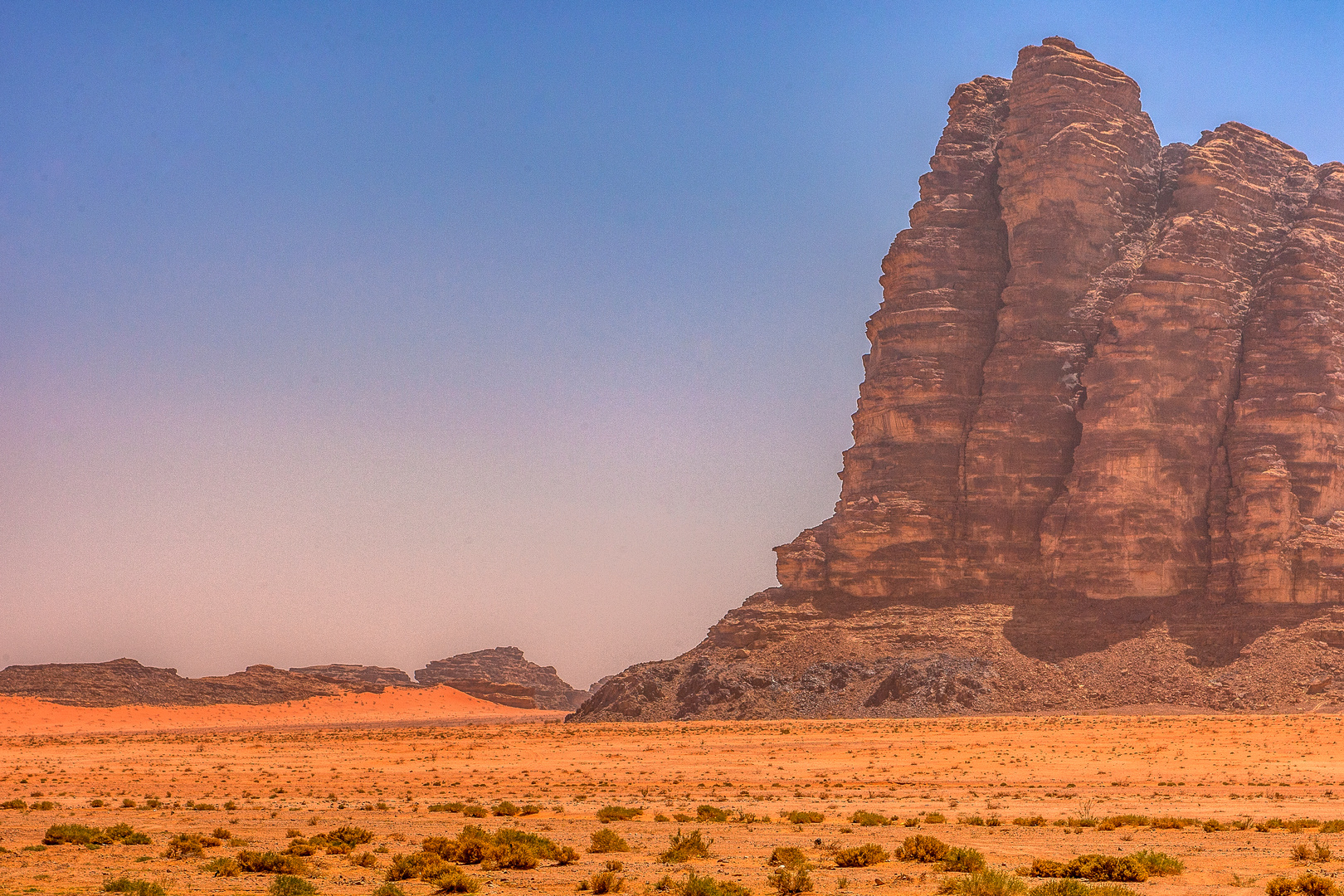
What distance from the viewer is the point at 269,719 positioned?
4801 inches

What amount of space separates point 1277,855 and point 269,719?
10941cm

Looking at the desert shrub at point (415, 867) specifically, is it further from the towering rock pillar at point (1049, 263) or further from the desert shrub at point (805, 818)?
the towering rock pillar at point (1049, 263)

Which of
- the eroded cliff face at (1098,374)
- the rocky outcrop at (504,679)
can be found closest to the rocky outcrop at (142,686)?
the rocky outcrop at (504,679)

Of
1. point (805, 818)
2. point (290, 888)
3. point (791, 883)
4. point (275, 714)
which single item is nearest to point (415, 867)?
point (290, 888)

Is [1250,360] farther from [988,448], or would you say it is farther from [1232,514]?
[988,448]

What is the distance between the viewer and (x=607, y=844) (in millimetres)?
28312

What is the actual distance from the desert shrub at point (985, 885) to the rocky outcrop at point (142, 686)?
118 meters

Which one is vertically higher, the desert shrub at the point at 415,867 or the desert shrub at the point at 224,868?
the desert shrub at the point at 415,867

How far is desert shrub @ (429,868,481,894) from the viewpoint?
74.2ft

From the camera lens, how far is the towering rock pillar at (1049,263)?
4220 inches

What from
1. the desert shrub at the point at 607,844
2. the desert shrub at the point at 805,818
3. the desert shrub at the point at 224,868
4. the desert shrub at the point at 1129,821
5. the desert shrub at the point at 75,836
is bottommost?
the desert shrub at the point at 75,836

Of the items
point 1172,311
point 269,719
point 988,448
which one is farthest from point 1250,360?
point 269,719

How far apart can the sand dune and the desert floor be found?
2792 cm

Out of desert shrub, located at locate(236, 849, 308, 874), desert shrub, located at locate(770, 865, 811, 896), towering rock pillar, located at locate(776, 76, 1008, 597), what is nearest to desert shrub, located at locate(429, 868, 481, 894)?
desert shrub, located at locate(236, 849, 308, 874)
